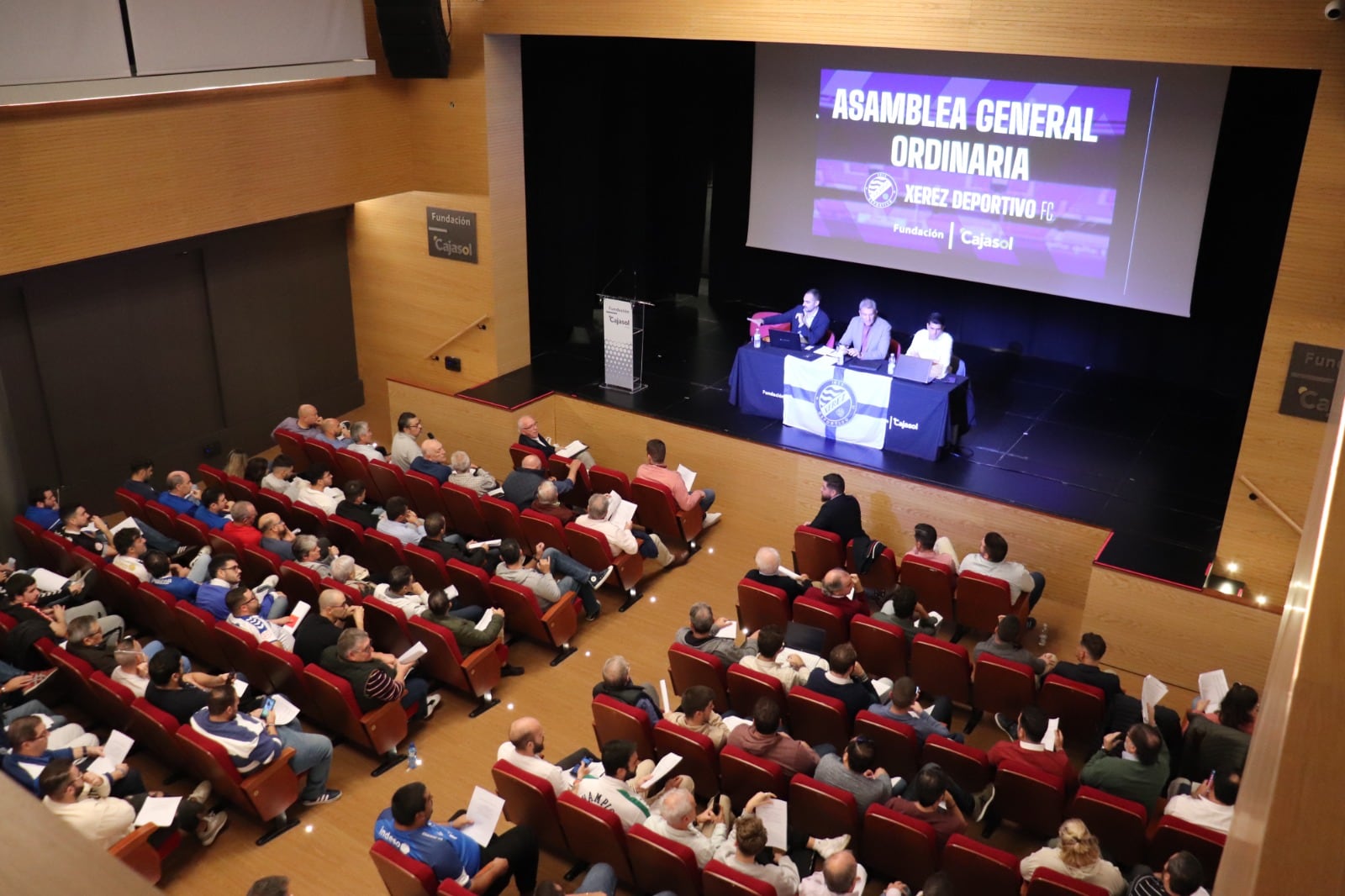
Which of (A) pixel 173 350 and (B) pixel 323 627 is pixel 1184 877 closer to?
(B) pixel 323 627

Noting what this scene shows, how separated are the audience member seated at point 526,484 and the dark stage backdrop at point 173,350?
3.95m

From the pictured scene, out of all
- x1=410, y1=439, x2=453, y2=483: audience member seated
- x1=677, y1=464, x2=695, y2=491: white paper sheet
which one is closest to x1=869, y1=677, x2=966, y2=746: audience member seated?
x1=677, y1=464, x2=695, y2=491: white paper sheet

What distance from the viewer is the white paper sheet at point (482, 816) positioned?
16.4 feet

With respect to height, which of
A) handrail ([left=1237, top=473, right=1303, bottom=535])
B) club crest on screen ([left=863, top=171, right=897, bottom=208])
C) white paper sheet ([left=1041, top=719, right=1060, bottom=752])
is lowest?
white paper sheet ([left=1041, top=719, right=1060, bottom=752])

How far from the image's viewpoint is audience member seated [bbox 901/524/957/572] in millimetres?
7648

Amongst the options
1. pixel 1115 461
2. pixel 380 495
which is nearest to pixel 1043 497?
pixel 1115 461

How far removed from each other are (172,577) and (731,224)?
8.56 metres

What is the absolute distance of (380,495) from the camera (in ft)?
30.8

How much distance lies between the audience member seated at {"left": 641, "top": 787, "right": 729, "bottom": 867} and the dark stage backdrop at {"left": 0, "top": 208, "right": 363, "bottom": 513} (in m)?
6.40

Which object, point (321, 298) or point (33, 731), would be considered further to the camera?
point (321, 298)

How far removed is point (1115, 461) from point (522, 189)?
21.7 feet

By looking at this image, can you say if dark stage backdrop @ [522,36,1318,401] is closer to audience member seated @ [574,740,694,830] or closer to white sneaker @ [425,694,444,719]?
white sneaker @ [425,694,444,719]

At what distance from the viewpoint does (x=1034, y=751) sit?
18.2ft

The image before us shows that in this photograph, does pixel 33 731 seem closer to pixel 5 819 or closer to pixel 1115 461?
pixel 5 819
